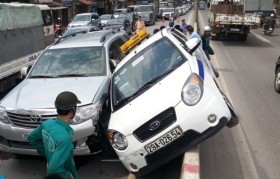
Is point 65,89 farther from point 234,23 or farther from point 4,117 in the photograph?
point 234,23

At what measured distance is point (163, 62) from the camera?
4.88 meters

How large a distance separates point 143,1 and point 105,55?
79.9m

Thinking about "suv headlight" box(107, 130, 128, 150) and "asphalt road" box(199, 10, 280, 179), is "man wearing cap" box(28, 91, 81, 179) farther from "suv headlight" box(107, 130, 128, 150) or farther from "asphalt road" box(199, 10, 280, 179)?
"asphalt road" box(199, 10, 280, 179)

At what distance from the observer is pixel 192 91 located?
4.20m

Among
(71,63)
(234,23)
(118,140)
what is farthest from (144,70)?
(234,23)

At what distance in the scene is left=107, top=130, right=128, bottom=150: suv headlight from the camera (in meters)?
4.28

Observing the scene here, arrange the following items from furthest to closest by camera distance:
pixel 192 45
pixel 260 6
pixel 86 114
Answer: pixel 260 6
pixel 86 114
pixel 192 45

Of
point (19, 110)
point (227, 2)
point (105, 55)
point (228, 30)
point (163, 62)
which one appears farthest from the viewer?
point (227, 2)

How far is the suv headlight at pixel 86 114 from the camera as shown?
16.5ft

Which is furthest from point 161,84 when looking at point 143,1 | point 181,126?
point 143,1

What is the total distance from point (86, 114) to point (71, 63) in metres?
1.88

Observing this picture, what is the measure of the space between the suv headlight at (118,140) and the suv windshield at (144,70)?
47 cm

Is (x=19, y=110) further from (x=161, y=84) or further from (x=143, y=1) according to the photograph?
(x=143, y=1)

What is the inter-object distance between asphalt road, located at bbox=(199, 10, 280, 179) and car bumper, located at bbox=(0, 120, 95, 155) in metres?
1.66
